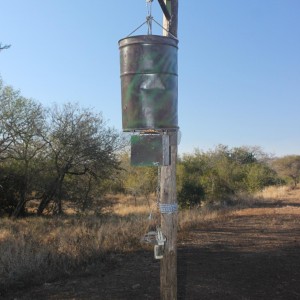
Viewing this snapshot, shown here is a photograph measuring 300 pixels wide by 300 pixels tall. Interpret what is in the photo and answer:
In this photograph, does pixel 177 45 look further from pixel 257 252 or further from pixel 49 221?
pixel 49 221

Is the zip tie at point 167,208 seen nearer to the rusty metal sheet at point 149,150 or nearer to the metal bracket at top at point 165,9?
the rusty metal sheet at point 149,150

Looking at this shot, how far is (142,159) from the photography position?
158 inches

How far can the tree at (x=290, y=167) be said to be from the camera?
53716 millimetres

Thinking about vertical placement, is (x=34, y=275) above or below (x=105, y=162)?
below

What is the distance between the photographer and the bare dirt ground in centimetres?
682

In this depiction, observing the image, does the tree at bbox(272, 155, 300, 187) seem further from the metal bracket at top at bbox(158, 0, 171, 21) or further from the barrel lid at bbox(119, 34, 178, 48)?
the barrel lid at bbox(119, 34, 178, 48)

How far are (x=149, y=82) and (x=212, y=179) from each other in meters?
24.1

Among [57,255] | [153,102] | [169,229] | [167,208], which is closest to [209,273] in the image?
[57,255]

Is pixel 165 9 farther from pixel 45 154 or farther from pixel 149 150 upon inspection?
pixel 45 154

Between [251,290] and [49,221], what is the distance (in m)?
14.0

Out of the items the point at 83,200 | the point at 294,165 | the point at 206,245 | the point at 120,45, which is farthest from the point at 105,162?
the point at 294,165

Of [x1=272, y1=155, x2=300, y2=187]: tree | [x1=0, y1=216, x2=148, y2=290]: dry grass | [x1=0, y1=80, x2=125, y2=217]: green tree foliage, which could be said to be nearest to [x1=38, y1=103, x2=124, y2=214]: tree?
[x1=0, y1=80, x2=125, y2=217]: green tree foliage

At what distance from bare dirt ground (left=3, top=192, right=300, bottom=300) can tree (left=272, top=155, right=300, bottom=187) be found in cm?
4329

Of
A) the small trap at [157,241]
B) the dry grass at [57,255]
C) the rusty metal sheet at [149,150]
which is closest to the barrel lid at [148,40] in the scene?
the rusty metal sheet at [149,150]
